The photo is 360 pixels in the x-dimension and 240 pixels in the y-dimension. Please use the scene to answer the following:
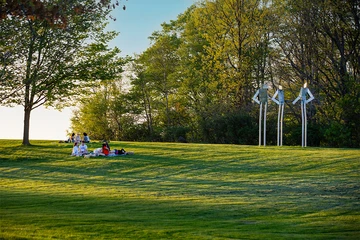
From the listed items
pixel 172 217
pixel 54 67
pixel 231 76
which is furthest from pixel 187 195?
pixel 231 76

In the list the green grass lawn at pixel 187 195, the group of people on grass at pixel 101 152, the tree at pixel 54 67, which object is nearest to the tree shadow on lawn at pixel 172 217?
the green grass lawn at pixel 187 195

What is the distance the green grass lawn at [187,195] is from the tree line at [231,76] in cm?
1179

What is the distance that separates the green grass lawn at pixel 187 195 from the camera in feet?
40.8

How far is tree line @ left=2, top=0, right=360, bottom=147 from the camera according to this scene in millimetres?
47094

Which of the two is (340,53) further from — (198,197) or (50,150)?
(198,197)

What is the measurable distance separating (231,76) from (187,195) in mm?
36294

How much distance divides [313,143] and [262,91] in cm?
961

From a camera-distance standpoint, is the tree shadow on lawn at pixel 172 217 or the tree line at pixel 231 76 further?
the tree line at pixel 231 76

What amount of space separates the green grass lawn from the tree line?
38.7ft

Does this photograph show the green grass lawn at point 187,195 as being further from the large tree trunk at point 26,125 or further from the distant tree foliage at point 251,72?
the distant tree foliage at point 251,72

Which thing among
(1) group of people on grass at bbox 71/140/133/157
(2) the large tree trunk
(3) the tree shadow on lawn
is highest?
→ (2) the large tree trunk

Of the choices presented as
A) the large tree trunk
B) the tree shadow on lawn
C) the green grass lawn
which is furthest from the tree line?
the tree shadow on lawn

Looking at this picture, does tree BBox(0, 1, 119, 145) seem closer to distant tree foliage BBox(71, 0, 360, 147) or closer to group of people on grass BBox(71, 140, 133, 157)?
group of people on grass BBox(71, 140, 133, 157)

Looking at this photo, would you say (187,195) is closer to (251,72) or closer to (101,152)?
(101,152)
